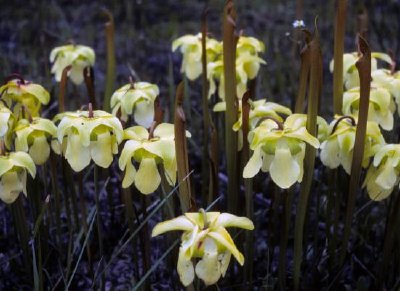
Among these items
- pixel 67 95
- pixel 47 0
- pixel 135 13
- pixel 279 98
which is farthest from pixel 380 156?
pixel 47 0

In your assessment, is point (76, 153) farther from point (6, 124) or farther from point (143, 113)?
point (143, 113)

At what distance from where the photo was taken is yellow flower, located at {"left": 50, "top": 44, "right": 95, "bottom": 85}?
6.73 ft

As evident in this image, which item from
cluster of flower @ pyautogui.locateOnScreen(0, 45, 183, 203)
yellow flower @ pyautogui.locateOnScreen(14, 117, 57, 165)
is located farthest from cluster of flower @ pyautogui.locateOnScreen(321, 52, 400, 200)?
yellow flower @ pyautogui.locateOnScreen(14, 117, 57, 165)

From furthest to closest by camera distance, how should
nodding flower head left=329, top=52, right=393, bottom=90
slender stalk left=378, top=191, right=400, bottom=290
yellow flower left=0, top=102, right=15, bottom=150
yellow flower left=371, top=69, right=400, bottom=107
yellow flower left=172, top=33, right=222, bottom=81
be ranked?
yellow flower left=172, top=33, right=222, bottom=81
nodding flower head left=329, top=52, right=393, bottom=90
yellow flower left=371, top=69, right=400, bottom=107
slender stalk left=378, top=191, right=400, bottom=290
yellow flower left=0, top=102, right=15, bottom=150

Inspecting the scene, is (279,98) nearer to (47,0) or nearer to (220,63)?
(220,63)

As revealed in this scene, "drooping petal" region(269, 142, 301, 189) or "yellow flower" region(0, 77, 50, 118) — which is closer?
"drooping petal" region(269, 142, 301, 189)

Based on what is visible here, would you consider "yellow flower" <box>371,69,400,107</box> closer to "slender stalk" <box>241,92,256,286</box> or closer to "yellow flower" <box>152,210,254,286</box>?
"slender stalk" <box>241,92,256,286</box>

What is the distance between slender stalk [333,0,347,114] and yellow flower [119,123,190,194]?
1.60 ft

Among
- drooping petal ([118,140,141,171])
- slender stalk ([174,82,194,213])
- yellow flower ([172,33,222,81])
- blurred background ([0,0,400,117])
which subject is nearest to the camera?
slender stalk ([174,82,194,213])

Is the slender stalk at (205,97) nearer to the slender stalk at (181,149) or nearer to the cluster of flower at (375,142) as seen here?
the cluster of flower at (375,142)

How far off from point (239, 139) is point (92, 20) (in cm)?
292

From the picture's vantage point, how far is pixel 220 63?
182 cm

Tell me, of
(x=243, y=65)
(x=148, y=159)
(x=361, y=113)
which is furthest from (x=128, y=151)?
(x=243, y=65)

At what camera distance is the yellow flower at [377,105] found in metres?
1.54
